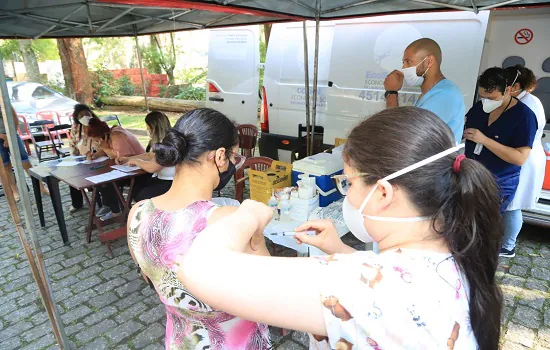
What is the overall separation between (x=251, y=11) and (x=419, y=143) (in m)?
3.25

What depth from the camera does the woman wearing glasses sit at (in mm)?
1148

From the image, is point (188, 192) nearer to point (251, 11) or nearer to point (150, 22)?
point (251, 11)

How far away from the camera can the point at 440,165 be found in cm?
75

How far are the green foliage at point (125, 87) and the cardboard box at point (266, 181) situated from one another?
17.3 m

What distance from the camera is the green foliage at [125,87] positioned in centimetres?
1766

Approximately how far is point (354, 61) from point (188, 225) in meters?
3.89

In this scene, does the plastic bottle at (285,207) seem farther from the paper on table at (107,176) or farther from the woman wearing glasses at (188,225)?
the paper on table at (107,176)

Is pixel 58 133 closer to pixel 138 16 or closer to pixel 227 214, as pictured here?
pixel 138 16

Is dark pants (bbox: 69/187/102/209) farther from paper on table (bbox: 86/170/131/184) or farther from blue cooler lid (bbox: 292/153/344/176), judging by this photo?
blue cooler lid (bbox: 292/153/344/176)

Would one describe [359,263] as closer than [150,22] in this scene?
Yes

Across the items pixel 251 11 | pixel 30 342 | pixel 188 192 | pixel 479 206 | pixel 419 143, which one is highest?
pixel 251 11

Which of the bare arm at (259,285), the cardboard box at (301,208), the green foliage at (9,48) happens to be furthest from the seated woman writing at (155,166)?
the green foliage at (9,48)

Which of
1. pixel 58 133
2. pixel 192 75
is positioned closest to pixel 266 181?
pixel 58 133

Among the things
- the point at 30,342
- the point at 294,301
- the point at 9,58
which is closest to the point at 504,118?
the point at 294,301
